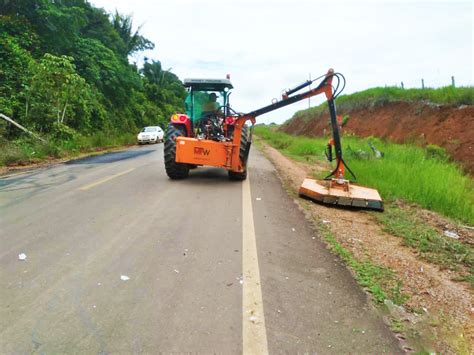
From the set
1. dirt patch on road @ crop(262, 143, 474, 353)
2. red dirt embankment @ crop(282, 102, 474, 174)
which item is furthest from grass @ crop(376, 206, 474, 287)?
red dirt embankment @ crop(282, 102, 474, 174)

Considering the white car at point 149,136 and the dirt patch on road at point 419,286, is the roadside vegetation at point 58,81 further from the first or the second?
the dirt patch on road at point 419,286

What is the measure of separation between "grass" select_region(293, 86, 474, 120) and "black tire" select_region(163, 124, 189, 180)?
48.0 feet

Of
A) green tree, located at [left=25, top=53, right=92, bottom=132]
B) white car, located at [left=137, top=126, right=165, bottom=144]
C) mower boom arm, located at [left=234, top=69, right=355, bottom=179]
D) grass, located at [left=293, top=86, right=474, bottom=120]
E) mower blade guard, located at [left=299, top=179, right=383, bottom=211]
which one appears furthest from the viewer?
white car, located at [left=137, top=126, right=165, bottom=144]

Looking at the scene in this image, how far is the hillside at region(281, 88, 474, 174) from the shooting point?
16.0 meters

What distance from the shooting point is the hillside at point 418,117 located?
52.5 feet

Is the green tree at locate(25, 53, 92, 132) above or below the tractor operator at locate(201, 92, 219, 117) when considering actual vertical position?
above

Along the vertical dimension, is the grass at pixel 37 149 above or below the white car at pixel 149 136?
below

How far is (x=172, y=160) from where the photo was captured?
945 centimetres

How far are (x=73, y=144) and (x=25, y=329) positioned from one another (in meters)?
16.6

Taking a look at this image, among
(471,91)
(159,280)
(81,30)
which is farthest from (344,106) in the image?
(159,280)

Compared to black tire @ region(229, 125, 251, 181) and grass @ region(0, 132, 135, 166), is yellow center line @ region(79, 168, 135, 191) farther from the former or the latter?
grass @ region(0, 132, 135, 166)

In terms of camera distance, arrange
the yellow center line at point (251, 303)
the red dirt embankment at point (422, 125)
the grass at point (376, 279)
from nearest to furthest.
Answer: the yellow center line at point (251, 303), the grass at point (376, 279), the red dirt embankment at point (422, 125)

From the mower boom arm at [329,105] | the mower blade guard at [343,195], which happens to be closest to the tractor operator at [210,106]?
the mower boom arm at [329,105]

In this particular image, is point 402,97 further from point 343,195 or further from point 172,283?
point 172,283
